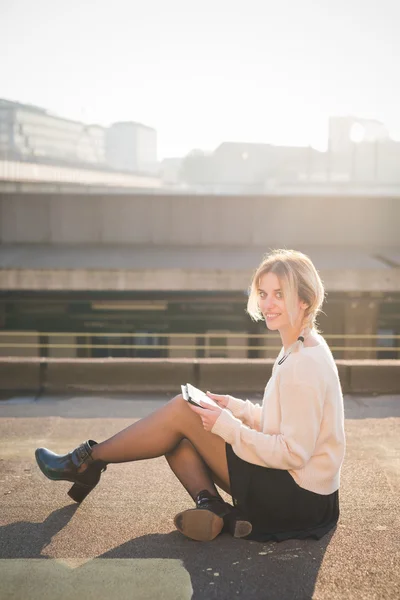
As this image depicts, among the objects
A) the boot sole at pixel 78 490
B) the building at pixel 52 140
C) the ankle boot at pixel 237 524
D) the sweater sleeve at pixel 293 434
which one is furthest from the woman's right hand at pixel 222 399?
the building at pixel 52 140

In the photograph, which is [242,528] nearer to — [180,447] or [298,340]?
[180,447]

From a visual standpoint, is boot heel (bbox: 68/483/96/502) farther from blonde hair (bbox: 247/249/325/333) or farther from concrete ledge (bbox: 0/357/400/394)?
concrete ledge (bbox: 0/357/400/394)

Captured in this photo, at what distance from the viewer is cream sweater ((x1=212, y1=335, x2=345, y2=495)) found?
10.8 ft

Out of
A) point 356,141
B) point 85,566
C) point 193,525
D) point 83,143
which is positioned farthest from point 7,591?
point 356,141

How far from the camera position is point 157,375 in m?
8.24

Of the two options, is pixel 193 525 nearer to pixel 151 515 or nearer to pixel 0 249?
pixel 151 515

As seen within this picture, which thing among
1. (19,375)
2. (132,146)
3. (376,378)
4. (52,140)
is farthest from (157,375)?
(132,146)

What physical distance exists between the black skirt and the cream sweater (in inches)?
2.3

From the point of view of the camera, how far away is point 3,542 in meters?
3.68

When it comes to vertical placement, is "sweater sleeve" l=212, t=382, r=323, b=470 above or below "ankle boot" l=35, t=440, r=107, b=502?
above

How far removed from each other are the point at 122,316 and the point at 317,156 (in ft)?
319

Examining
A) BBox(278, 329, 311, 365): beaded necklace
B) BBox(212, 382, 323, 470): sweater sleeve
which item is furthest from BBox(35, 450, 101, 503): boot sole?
BBox(278, 329, 311, 365): beaded necklace

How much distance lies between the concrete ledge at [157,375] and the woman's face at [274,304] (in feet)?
15.4

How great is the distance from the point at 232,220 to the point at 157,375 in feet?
49.6
